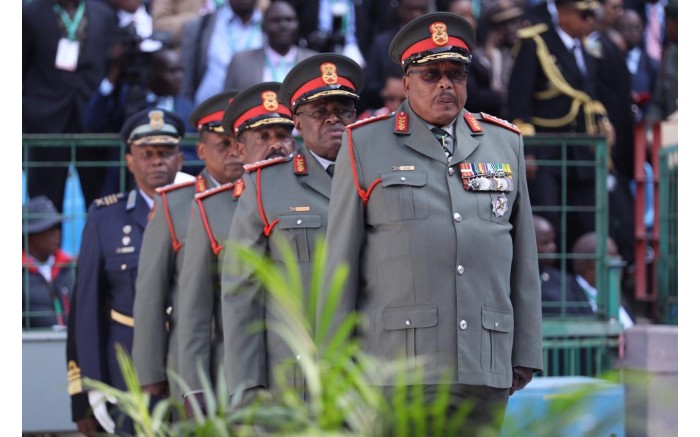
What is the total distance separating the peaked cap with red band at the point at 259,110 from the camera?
20.8ft

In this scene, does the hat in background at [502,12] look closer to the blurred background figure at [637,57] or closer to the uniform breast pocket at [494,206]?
the blurred background figure at [637,57]

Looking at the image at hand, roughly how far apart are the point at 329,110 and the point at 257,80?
13.7 ft

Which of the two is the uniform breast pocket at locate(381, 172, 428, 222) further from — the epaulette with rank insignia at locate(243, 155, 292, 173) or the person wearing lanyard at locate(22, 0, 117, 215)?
the person wearing lanyard at locate(22, 0, 117, 215)

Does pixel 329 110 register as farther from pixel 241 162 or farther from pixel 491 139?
pixel 241 162

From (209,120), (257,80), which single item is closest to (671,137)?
(257,80)

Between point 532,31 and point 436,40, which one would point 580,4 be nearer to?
point 532,31

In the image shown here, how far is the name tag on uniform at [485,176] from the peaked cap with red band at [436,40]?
0.37 metres

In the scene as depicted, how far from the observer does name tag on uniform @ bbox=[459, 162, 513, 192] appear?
4.80 m

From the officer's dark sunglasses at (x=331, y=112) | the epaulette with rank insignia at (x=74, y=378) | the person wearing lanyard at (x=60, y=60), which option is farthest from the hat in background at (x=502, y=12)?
the officer's dark sunglasses at (x=331, y=112)

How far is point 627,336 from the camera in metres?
8.70

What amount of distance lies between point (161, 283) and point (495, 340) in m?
2.14

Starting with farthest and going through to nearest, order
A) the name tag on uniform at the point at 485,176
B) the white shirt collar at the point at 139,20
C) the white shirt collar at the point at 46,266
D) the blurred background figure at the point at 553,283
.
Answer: the white shirt collar at the point at 139,20, the blurred background figure at the point at 553,283, the white shirt collar at the point at 46,266, the name tag on uniform at the point at 485,176

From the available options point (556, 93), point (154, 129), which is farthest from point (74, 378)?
point (556, 93)

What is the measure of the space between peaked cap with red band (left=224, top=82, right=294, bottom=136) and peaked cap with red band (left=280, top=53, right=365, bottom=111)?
54 centimetres
